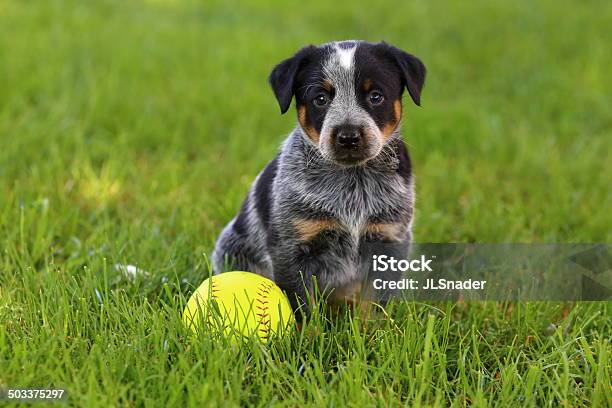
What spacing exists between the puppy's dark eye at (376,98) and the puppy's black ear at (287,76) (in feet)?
1.24

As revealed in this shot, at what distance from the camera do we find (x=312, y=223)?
11.2 feet

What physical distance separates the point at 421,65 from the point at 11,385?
7.59ft

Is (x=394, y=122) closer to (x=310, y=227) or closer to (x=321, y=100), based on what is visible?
(x=321, y=100)

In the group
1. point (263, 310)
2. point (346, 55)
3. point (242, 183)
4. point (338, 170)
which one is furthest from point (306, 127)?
point (242, 183)

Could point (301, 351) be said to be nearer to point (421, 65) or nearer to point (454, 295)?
point (454, 295)

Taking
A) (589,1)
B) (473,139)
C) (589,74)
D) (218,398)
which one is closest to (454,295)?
(218,398)

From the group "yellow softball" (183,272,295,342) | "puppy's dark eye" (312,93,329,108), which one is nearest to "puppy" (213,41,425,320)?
"puppy's dark eye" (312,93,329,108)

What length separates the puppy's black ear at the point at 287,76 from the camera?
3383 millimetres

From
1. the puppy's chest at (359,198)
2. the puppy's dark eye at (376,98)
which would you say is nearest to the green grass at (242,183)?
the puppy's chest at (359,198)

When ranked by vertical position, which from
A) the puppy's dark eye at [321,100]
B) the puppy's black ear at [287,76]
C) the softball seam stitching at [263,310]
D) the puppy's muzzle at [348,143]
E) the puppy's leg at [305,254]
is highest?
the puppy's black ear at [287,76]

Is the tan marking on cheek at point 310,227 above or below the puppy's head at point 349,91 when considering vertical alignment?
below

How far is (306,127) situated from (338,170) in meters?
0.28

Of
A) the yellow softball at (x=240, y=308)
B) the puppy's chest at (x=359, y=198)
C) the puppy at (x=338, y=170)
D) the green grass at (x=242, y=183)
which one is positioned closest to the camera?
the green grass at (x=242, y=183)

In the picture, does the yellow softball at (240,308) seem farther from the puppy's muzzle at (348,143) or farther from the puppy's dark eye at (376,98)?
the puppy's dark eye at (376,98)
